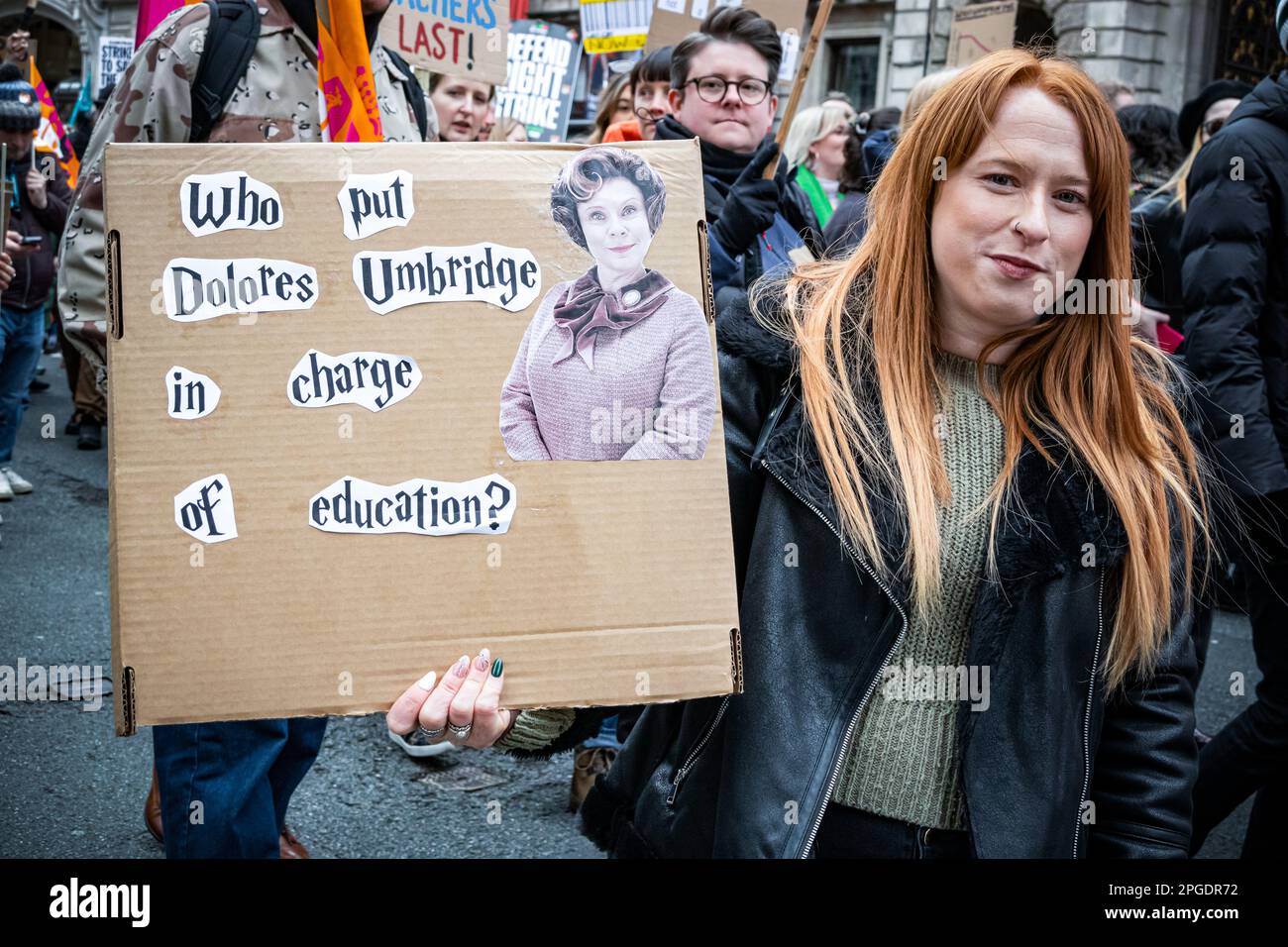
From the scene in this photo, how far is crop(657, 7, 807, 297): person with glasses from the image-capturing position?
340cm

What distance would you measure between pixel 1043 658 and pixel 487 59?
3.20 m

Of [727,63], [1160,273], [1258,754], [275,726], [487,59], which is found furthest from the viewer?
[1160,273]

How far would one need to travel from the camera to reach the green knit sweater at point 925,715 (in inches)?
67.7

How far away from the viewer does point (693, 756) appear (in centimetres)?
173

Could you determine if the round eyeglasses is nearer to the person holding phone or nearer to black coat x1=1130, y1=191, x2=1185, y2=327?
black coat x1=1130, y1=191, x2=1185, y2=327

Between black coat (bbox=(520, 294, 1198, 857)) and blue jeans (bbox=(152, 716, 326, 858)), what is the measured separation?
3.47 ft

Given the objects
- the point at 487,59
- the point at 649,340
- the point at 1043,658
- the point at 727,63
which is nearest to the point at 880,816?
the point at 1043,658

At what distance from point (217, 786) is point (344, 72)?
1.42 metres

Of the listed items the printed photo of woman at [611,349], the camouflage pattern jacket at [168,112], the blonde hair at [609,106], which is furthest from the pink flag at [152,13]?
the printed photo of woman at [611,349]

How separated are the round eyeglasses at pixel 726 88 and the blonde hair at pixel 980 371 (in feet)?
5.83

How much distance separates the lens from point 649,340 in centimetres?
158

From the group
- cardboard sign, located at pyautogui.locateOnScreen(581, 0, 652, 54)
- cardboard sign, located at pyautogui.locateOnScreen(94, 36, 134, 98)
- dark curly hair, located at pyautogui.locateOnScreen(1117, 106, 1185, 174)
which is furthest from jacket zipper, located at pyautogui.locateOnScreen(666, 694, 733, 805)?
cardboard sign, located at pyautogui.locateOnScreen(94, 36, 134, 98)

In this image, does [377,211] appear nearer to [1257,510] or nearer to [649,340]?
[649,340]

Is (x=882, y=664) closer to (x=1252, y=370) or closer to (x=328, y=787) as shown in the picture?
(x=1252, y=370)
